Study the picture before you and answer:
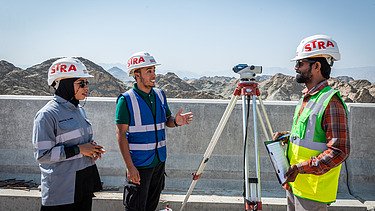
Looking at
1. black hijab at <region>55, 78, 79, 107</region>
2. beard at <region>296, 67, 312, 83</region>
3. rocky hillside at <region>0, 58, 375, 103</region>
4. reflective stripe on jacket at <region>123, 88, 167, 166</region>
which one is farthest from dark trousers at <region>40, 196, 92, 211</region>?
rocky hillside at <region>0, 58, 375, 103</region>

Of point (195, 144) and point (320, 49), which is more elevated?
point (320, 49)

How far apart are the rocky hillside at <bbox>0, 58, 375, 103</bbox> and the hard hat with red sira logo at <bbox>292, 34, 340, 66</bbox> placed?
Result: 11.1 m

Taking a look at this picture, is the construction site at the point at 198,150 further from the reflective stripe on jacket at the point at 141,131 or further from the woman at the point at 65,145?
the woman at the point at 65,145

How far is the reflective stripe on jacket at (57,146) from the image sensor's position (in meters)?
3.02

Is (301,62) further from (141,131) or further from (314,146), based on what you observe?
(141,131)

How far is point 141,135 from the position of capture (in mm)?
3631

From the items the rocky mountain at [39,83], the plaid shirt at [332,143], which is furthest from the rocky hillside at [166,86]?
the plaid shirt at [332,143]

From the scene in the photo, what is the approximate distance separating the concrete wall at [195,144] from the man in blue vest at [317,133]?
2.35 metres

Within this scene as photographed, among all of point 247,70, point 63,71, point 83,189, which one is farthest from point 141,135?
point 247,70

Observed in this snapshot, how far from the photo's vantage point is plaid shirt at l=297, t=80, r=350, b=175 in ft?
8.83

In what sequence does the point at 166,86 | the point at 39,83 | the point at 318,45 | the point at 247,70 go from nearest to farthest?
the point at 318,45 < the point at 247,70 < the point at 39,83 < the point at 166,86

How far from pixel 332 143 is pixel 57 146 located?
7.35ft

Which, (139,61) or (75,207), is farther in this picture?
(139,61)

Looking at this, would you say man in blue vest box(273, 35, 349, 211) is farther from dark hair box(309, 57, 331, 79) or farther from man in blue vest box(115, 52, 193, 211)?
man in blue vest box(115, 52, 193, 211)
